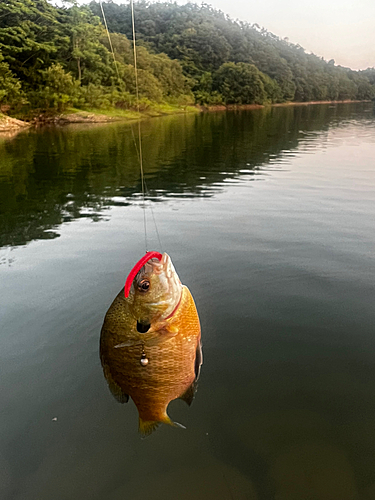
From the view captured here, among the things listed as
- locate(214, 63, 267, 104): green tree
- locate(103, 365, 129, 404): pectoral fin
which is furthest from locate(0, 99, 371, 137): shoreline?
locate(103, 365, 129, 404): pectoral fin

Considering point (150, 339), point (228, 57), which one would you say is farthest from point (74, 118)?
point (228, 57)

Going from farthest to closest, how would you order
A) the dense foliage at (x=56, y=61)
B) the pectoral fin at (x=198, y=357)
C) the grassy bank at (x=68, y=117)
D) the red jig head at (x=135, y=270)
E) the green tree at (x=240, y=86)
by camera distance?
the green tree at (x=240, y=86), the dense foliage at (x=56, y=61), the grassy bank at (x=68, y=117), the pectoral fin at (x=198, y=357), the red jig head at (x=135, y=270)

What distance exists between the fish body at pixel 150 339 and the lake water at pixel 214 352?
133 cm

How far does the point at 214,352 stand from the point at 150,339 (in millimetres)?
2750

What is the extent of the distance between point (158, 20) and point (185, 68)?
40735mm

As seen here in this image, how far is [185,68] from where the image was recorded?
104125 millimetres

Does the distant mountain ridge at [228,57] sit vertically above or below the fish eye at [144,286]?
above

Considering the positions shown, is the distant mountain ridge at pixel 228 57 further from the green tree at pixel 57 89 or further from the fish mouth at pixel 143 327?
the fish mouth at pixel 143 327

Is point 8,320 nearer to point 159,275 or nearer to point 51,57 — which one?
point 159,275

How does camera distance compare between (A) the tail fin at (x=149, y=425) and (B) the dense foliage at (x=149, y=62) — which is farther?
(B) the dense foliage at (x=149, y=62)

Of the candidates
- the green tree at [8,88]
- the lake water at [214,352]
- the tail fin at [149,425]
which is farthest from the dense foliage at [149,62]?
the tail fin at [149,425]

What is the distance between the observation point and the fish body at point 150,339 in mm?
2543

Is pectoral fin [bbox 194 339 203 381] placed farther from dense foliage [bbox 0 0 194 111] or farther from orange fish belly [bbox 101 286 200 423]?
dense foliage [bbox 0 0 194 111]

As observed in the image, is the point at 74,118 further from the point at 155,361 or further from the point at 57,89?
the point at 155,361
